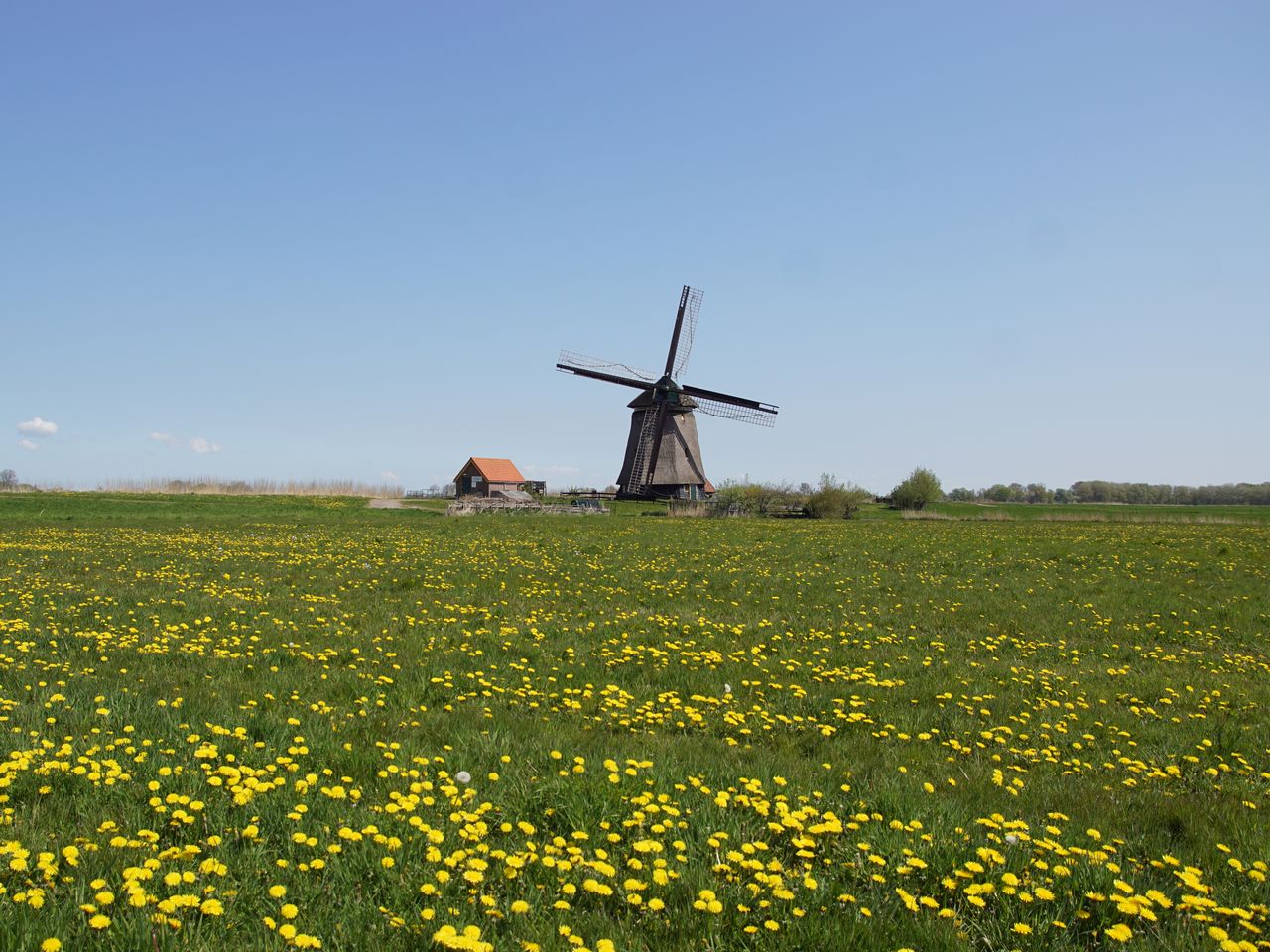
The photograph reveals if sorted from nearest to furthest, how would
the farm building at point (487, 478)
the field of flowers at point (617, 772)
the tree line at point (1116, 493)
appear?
the field of flowers at point (617, 772)
the farm building at point (487, 478)
the tree line at point (1116, 493)

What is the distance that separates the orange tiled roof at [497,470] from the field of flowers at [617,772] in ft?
261

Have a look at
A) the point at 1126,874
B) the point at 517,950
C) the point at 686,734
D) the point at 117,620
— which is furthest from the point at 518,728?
the point at 117,620

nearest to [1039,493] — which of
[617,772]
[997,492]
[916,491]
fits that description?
[997,492]

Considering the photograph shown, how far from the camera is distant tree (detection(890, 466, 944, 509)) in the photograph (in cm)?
7819

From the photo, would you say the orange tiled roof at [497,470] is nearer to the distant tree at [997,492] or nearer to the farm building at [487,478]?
the farm building at [487,478]

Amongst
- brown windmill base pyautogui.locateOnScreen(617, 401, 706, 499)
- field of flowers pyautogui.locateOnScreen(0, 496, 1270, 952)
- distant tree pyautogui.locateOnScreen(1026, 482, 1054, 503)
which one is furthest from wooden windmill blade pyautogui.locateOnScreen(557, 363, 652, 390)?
distant tree pyautogui.locateOnScreen(1026, 482, 1054, 503)

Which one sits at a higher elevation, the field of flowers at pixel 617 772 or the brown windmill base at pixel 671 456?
the brown windmill base at pixel 671 456

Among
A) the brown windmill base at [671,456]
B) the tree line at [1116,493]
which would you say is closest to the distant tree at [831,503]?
the brown windmill base at [671,456]

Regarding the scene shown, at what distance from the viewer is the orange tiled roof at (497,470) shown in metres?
93.8

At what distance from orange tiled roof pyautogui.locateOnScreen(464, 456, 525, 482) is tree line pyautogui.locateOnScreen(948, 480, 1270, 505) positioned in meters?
82.8

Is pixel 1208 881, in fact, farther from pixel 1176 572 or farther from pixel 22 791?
pixel 1176 572

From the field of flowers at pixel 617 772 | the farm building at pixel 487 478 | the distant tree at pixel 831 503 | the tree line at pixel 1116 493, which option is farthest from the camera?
the tree line at pixel 1116 493

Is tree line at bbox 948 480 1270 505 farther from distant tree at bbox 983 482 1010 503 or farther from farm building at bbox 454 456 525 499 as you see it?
farm building at bbox 454 456 525 499

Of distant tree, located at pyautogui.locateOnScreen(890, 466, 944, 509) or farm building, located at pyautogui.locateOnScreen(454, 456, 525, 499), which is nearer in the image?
distant tree, located at pyautogui.locateOnScreen(890, 466, 944, 509)
